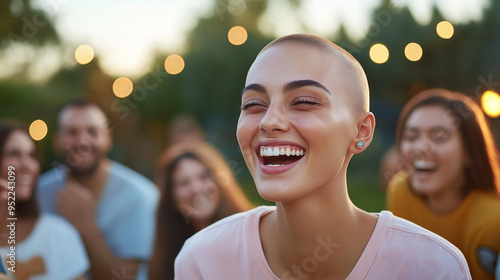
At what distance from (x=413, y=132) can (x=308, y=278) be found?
4.03 ft

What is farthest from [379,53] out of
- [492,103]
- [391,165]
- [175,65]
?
[492,103]

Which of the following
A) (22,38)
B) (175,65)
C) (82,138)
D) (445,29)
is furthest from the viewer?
(445,29)

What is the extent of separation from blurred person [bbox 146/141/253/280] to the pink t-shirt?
1287mm

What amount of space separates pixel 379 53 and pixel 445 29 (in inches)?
56.0

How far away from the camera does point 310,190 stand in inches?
52.8

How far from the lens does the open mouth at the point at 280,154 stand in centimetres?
132

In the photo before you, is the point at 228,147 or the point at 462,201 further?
the point at 228,147

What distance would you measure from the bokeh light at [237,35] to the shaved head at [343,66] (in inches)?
339

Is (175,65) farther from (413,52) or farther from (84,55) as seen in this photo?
(413,52)

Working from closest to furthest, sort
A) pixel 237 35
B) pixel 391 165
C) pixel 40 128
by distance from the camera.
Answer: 1. pixel 391 165
2. pixel 40 128
3. pixel 237 35

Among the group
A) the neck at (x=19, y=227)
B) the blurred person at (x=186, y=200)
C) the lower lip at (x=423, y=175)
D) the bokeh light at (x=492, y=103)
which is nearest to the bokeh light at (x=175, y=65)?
the blurred person at (x=186, y=200)

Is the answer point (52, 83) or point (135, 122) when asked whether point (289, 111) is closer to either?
point (52, 83)

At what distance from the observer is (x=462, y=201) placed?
238 centimetres

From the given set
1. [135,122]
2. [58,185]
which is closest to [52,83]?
[135,122]
